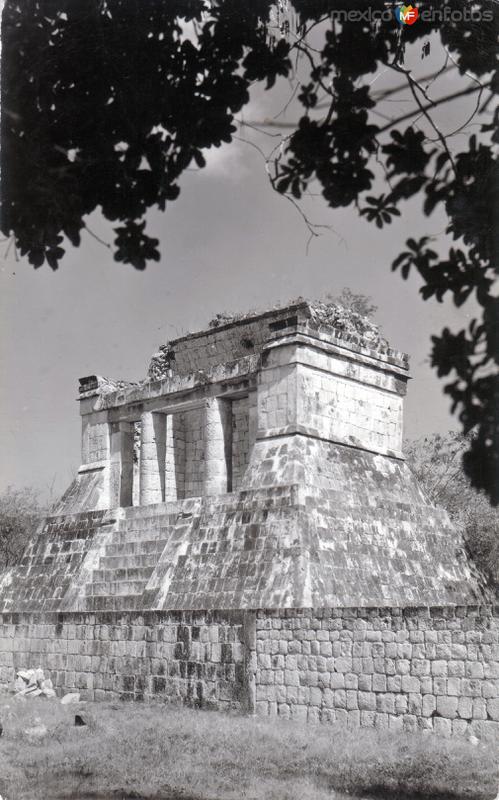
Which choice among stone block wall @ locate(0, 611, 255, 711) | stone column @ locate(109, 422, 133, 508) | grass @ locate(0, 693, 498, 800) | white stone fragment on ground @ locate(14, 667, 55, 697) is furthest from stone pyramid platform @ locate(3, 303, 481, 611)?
grass @ locate(0, 693, 498, 800)

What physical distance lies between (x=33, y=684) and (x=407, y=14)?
35.3 feet

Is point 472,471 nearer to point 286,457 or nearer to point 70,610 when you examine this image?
point 286,457

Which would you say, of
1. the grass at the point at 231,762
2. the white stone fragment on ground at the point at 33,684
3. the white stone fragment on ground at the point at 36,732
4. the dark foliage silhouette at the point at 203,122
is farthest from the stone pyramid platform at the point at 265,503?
the dark foliage silhouette at the point at 203,122

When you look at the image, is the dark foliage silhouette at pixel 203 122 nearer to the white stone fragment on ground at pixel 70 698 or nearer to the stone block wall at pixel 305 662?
the stone block wall at pixel 305 662

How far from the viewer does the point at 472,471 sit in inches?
206

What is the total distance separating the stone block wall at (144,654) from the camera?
37.1 feet

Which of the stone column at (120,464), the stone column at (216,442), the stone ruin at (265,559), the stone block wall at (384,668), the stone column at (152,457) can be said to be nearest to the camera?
the stone block wall at (384,668)

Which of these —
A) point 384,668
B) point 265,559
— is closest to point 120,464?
point 265,559

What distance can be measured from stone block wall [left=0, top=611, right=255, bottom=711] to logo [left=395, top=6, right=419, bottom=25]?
7166mm

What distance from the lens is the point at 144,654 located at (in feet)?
40.6

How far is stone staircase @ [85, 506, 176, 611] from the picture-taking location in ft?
48.4

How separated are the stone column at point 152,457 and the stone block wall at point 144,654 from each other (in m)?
3.20

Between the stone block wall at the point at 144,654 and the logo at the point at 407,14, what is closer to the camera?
the logo at the point at 407,14

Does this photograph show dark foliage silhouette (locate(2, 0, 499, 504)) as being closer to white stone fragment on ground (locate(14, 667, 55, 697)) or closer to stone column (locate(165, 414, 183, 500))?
white stone fragment on ground (locate(14, 667, 55, 697))
